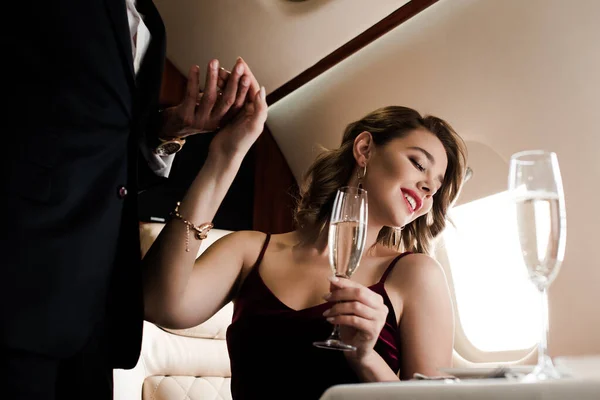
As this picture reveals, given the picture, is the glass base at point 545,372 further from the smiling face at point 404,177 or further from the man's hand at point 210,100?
the smiling face at point 404,177

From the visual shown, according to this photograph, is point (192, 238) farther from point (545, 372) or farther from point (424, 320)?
point (545, 372)

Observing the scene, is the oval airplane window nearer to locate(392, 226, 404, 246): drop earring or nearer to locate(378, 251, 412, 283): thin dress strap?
locate(392, 226, 404, 246): drop earring

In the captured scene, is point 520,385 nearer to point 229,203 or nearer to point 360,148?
point 360,148

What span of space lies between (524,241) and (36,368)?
2.59 ft

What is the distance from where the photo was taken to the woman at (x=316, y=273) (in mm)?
1561

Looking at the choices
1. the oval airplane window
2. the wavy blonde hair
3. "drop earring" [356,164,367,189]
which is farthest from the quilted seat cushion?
"drop earring" [356,164,367,189]

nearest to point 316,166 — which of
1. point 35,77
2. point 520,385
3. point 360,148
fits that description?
point 360,148

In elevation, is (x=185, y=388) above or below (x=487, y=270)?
below

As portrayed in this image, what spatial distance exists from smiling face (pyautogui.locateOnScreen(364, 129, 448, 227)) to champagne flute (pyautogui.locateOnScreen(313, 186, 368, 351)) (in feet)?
2.07

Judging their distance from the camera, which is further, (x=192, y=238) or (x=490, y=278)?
(x=490, y=278)

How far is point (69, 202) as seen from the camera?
113cm

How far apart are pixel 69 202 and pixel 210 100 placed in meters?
0.44

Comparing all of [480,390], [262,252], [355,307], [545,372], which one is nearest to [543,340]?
[545,372]

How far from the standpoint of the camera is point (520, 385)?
28.4 inches
